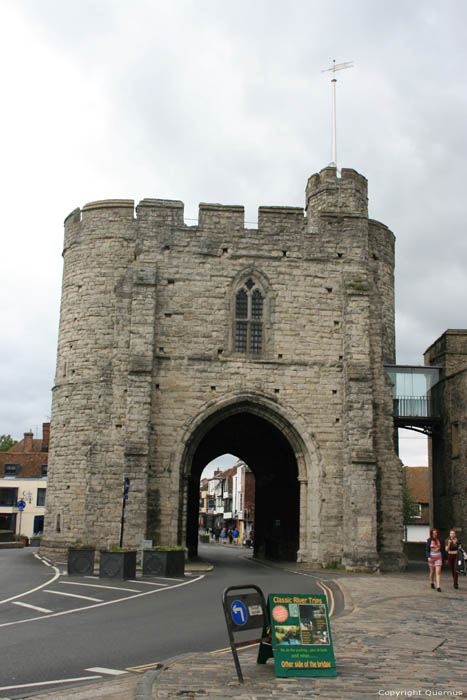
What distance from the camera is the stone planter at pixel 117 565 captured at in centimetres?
1468

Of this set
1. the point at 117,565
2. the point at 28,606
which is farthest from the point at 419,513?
the point at 28,606

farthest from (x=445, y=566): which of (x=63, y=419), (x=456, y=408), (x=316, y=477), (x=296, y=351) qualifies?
(x=63, y=419)

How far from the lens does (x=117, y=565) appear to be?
580 inches

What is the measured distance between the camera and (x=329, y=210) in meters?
23.8

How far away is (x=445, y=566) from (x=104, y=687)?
21.3 meters

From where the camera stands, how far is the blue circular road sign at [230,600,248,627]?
5668 millimetres

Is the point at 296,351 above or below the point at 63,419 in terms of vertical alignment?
above

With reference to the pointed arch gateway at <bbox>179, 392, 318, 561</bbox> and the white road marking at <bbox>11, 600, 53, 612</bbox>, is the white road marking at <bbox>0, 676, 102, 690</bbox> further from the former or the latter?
the pointed arch gateway at <bbox>179, 392, 318, 561</bbox>

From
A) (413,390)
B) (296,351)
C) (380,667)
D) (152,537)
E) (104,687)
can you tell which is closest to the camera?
(104,687)

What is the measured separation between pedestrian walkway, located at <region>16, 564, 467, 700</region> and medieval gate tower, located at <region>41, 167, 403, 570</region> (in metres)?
10.8

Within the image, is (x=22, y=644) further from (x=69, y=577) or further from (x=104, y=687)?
(x=69, y=577)

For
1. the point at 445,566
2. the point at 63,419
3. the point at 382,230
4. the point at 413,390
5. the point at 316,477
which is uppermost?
the point at 382,230

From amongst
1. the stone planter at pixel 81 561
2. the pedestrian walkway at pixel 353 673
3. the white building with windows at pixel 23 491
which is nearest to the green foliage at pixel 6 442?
the white building with windows at pixel 23 491

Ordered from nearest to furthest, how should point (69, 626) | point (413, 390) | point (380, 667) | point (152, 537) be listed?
1. point (380, 667)
2. point (69, 626)
3. point (152, 537)
4. point (413, 390)
